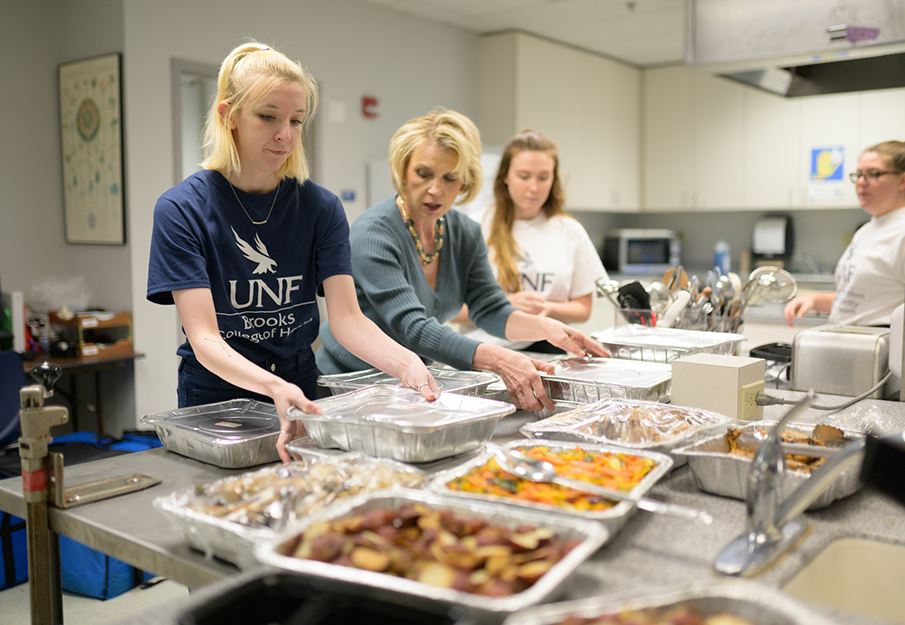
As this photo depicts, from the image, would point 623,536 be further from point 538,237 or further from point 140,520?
point 538,237

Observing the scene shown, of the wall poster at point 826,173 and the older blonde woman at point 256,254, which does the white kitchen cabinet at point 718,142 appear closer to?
the wall poster at point 826,173

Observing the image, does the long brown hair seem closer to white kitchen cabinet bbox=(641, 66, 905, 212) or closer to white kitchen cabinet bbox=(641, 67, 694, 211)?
white kitchen cabinet bbox=(641, 66, 905, 212)

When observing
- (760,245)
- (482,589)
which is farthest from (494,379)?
(760,245)

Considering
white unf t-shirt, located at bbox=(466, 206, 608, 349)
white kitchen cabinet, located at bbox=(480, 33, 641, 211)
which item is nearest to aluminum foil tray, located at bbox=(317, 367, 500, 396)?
white unf t-shirt, located at bbox=(466, 206, 608, 349)

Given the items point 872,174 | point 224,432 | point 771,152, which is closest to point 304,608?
point 224,432

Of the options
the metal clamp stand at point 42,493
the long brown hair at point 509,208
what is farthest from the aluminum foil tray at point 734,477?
the long brown hair at point 509,208

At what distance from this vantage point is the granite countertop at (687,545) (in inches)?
28.9

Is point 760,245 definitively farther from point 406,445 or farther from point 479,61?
point 406,445

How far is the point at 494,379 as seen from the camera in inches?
59.7

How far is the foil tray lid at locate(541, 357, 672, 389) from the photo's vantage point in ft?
4.83

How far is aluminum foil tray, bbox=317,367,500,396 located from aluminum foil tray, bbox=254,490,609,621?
1.91 feet

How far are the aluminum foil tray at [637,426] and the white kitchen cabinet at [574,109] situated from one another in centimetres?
384

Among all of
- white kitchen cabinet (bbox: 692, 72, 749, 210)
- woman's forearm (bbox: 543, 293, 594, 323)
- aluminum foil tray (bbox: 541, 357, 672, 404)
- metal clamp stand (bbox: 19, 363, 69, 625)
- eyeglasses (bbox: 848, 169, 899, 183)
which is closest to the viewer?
metal clamp stand (bbox: 19, 363, 69, 625)

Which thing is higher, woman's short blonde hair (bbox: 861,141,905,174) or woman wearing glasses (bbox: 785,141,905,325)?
woman's short blonde hair (bbox: 861,141,905,174)
